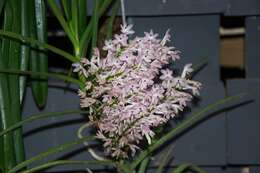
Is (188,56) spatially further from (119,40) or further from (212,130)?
(119,40)

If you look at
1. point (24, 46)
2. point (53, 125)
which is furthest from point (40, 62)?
point (53, 125)

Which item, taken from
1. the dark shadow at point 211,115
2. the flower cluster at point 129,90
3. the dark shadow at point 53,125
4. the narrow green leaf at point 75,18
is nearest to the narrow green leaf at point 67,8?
the narrow green leaf at point 75,18

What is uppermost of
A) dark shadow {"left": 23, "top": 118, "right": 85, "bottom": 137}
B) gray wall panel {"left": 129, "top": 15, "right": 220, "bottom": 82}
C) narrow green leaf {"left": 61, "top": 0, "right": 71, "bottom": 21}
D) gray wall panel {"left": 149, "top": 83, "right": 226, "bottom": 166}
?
narrow green leaf {"left": 61, "top": 0, "right": 71, "bottom": 21}

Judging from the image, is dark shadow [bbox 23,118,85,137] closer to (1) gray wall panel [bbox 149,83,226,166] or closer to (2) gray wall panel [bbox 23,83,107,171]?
(2) gray wall panel [bbox 23,83,107,171]

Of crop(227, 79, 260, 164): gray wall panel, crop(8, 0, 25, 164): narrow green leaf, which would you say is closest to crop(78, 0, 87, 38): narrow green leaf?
crop(8, 0, 25, 164): narrow green leaf

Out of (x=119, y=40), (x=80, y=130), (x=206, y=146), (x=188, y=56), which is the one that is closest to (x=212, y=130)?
(x=206, y=146)
